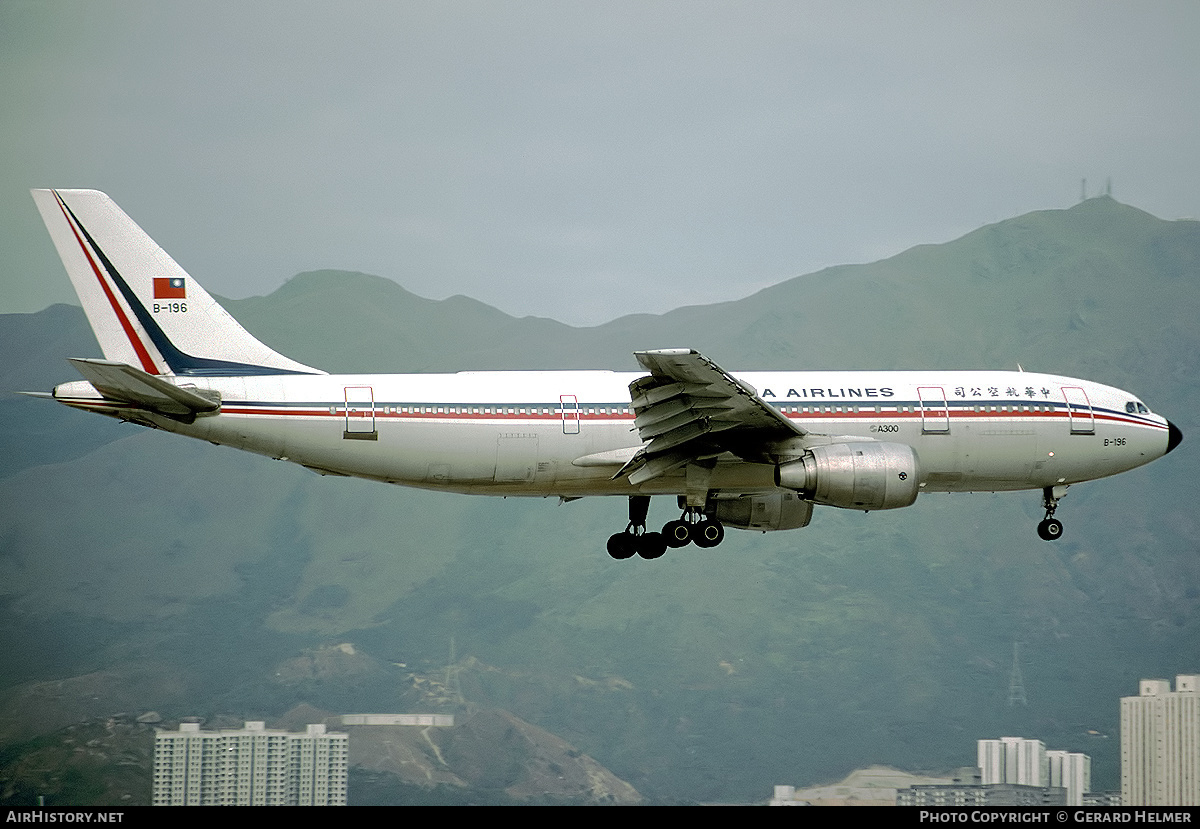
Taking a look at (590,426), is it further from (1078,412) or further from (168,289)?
(1078,412)

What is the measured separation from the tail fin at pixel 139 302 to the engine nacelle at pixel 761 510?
1197cm

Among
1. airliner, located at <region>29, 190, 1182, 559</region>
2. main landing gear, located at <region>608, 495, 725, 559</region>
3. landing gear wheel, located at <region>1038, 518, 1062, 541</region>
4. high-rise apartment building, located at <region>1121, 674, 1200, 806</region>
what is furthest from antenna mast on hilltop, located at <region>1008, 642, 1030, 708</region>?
main landing gear, located at <region>608, 495, 725, 559</region>

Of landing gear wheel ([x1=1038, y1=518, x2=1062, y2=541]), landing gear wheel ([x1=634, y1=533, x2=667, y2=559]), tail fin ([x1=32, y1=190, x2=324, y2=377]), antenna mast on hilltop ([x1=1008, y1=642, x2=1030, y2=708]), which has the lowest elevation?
antenna mast on hilltop ([x1=1008, y1=642, x2=1030, y2=708])

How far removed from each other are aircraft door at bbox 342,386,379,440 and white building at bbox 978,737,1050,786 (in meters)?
98.6

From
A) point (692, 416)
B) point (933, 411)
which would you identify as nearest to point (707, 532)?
point (692, 416)

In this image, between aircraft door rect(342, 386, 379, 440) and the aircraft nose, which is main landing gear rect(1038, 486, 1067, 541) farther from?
aircraft door rect(342, 386, 379, 440)

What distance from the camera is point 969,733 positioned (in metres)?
152

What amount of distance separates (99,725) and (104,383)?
90972 mm

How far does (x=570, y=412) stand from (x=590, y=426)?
0.64 metres

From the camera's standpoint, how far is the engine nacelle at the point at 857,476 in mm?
35188

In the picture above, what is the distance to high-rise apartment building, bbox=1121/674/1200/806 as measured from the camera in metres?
98.2

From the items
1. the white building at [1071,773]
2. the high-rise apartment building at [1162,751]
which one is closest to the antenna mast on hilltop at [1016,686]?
the white building at [1071,773]

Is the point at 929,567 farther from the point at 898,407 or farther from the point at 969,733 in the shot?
the point at 898,407
